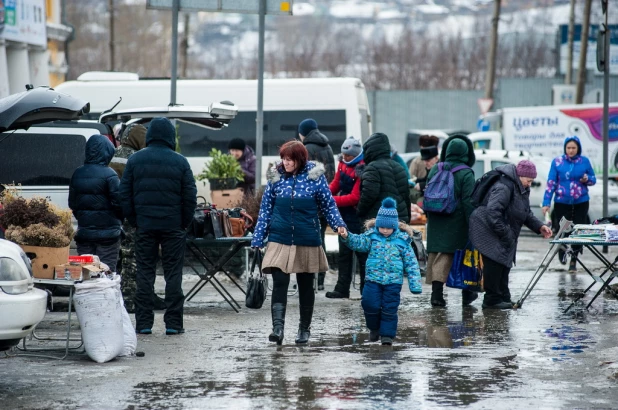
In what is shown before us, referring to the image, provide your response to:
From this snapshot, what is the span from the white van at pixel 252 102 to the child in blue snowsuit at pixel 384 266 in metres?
10.8

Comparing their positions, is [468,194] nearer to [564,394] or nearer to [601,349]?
[601,349]

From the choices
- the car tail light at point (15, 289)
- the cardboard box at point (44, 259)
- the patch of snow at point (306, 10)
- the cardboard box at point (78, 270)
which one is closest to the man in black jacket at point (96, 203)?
the cardboard box at point (44, 259)

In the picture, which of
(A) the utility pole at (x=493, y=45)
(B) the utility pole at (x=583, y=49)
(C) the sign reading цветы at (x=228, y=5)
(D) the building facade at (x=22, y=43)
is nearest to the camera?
(C) the sign reading цветы at (x=228, y=5)

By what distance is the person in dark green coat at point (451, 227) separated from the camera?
1215 centimetres

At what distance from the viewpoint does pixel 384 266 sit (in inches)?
381

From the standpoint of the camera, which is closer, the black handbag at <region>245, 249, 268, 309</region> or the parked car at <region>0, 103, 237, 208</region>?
the black handbag at <region>245, 249, 268, 309</region>

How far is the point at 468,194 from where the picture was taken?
1214cm

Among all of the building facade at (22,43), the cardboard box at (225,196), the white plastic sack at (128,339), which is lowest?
the white plastic sack at (128,339)

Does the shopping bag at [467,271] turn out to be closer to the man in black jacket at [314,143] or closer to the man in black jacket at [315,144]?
the man in black jacket at [315,144]

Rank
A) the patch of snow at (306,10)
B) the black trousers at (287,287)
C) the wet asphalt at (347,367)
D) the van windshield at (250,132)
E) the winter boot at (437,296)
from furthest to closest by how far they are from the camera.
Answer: the patch of snow at (306,10) → the van windshield at (250,132) → the winter boot at (437,296) → the black trousers at (287,287) → the wet asphalt at (347,367)

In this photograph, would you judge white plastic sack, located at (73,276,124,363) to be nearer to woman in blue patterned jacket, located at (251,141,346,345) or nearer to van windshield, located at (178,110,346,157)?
woman in blue patterned jacket, located at (251,141,346,345)

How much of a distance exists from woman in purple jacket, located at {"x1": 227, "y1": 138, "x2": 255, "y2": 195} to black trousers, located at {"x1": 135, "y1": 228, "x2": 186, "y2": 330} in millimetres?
6945

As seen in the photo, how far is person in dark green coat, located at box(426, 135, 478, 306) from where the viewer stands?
1215 cm

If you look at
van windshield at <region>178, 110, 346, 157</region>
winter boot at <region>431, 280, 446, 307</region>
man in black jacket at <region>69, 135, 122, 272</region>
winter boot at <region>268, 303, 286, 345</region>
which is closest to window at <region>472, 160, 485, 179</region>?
van windshield at <region>178, 110, 346, 157</region>
